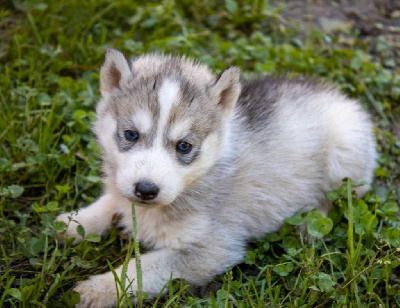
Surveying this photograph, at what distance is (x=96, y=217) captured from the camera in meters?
4.34

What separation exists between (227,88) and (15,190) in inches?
71.1

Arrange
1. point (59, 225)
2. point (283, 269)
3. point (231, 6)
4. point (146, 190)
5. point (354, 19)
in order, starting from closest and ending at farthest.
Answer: point (146, 190) → point (283, 269) → point (59, 225) → point (231, 6) → point (354, 19)

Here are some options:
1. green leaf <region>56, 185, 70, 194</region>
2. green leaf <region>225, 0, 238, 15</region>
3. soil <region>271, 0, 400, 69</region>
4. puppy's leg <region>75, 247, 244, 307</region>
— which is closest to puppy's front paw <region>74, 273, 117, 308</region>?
puppy's leg <region>75, 247, 244, 307</region>

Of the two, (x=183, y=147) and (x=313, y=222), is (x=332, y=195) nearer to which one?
(x=313, y=222)

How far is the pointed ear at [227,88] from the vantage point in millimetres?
3850

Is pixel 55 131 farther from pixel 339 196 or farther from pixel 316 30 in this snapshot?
pixel 316 30

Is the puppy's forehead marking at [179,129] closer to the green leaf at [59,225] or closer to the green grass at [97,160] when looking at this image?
the green grass at [97,160]

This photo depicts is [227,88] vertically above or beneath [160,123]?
above

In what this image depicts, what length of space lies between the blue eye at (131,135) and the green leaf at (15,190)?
1.17 metres

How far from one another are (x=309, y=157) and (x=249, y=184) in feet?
1.97

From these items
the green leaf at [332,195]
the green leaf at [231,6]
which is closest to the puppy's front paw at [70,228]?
the green leaf at [332,195]

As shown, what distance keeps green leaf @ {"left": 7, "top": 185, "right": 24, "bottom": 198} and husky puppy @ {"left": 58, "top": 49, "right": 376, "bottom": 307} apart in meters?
0.44

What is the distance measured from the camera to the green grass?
380 cm

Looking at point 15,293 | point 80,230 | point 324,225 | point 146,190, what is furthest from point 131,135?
point 324,225
